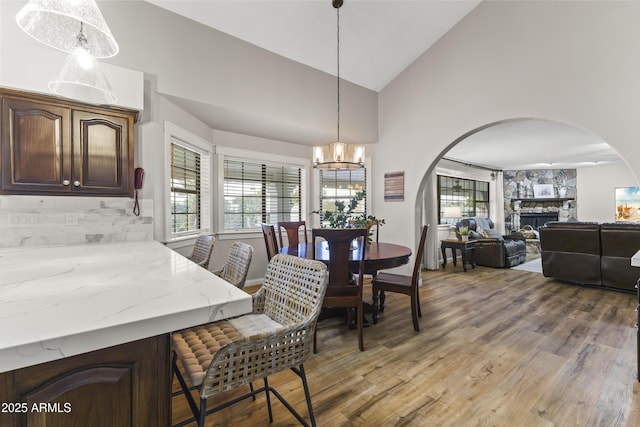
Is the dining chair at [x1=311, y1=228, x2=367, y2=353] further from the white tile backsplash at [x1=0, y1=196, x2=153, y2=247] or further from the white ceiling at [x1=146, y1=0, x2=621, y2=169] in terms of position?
the white ceiling at [x1=146, y1=0, x2=621, y2=169]

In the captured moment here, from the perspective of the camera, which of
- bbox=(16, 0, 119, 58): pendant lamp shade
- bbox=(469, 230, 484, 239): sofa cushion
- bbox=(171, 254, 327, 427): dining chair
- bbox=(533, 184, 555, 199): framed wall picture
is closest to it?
bbox=(171, 254, 327, 427): dining chair

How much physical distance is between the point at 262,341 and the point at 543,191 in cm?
1150

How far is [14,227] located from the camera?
2.14 meters

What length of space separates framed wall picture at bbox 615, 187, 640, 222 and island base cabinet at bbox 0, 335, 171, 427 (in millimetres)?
11807

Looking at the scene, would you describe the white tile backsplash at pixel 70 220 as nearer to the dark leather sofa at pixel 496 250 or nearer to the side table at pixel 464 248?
the side table at pixel 464 248

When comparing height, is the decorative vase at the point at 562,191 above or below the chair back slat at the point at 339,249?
above

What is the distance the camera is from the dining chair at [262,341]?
0.98m

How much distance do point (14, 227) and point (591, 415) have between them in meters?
4.00

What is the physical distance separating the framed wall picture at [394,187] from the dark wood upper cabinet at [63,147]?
356 cm

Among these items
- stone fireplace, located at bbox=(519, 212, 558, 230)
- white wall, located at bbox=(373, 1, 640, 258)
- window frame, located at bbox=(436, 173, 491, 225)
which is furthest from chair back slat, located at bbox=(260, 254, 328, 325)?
stone fireplace, located at bbox=(519, 212, 558, 230)

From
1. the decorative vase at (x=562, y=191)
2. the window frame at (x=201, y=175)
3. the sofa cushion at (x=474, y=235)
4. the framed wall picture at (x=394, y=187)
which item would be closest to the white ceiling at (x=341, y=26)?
the window frame at (x=201, y=175)

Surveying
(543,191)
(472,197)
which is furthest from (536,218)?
(472,197)

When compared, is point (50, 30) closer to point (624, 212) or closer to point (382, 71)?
point (382, 71)

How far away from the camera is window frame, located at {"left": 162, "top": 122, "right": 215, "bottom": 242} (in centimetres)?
292
